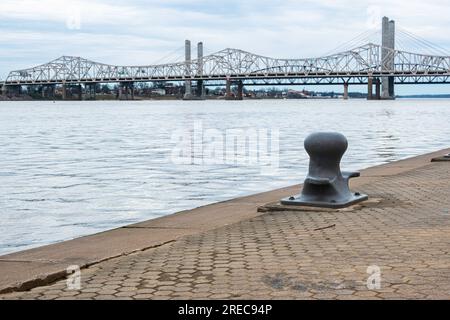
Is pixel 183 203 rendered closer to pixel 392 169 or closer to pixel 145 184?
pixel 145 184

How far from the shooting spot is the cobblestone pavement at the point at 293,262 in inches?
179

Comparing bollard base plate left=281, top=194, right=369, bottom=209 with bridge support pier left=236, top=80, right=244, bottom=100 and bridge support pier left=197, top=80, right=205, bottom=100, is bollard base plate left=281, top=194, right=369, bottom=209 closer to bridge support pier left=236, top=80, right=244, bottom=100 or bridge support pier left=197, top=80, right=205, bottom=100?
bridge support pier left=236, top=80, right=244, bottom=100

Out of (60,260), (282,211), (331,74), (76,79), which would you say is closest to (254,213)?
(282,211)

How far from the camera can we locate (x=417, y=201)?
877 cm

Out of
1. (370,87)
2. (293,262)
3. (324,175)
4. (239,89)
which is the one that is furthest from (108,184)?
(239,89)

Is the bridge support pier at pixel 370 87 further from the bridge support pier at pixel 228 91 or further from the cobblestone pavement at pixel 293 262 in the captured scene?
the cobblestone pavement at pixel 293 262

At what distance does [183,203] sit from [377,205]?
9.74 feet

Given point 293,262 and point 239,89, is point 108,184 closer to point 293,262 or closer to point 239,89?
point 293,262

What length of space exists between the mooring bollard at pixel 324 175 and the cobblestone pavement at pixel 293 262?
334 mm

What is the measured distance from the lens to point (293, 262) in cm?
541

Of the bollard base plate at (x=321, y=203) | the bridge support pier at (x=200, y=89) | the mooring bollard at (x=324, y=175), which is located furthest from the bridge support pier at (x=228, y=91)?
the mooring bollard at (x=324, y=175)

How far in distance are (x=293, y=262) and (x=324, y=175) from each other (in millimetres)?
2956

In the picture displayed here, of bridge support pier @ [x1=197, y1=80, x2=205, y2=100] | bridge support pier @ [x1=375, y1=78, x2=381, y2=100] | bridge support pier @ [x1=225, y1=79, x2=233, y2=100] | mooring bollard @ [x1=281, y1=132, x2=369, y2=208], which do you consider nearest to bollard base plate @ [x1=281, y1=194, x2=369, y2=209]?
mooring bollard @ [x1=281, y1=132, x2=369, y2=208]

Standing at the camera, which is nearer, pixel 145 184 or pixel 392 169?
pixel 145 184
